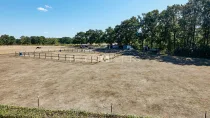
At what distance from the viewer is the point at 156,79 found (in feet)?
65.0

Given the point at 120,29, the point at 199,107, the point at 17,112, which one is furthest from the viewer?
the point at 120,29

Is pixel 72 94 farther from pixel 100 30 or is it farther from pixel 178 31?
pixel 100 30

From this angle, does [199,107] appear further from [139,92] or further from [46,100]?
[46,100]

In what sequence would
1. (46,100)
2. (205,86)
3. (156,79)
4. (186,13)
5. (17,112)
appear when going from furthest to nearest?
(186,13) → (156,79) → (205,86) → (46,100) → (17,112)

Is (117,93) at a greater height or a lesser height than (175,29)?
lesser

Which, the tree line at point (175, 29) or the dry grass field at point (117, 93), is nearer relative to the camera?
the dry grass field at point (117, 93)

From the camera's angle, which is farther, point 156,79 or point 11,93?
point 156,79

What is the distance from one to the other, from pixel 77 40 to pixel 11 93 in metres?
122

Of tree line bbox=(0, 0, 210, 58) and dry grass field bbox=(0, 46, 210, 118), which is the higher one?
tree line bbox=(0, 0, 210, 58)

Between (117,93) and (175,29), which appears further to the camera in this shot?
(175,29)

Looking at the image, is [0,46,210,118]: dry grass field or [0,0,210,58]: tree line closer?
[0,46,210,118]: dry grass field

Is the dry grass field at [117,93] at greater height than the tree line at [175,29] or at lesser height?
lesser

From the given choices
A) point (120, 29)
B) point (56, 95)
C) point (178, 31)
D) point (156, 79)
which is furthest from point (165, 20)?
point (56, 95)

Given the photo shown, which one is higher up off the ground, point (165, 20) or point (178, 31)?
point (165, 20)
